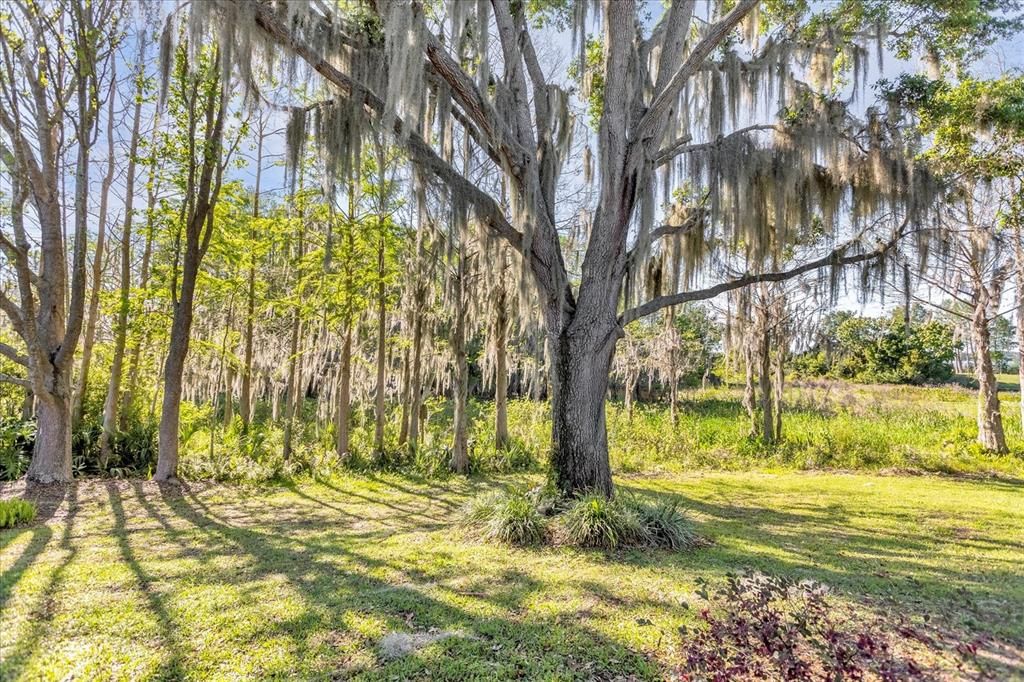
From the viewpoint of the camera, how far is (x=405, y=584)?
3389 millimetres

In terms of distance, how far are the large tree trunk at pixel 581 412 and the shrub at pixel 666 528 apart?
0.44 meters

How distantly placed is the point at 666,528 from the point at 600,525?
61 cm

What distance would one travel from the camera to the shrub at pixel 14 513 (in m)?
4.53

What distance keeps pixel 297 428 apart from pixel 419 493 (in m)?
5.41

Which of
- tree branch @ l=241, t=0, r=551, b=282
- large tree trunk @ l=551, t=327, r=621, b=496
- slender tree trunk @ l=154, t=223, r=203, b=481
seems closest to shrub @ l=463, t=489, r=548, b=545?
large tree trunk @ l=551, t=327, r=621, b=496

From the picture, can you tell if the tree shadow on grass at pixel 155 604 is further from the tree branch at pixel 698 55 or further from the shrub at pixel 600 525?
the tree branch at pixel 698 55

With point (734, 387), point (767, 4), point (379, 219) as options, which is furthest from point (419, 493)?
point (734, 387)

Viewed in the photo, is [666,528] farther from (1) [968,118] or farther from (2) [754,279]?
(1) [968,118]

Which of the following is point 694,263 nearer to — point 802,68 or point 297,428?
point 802,68

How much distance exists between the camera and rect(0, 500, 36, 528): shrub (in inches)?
178

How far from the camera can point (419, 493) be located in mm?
6746

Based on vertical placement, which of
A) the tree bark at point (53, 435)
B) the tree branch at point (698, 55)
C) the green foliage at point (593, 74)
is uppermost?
the green foliage at point (593, 74)

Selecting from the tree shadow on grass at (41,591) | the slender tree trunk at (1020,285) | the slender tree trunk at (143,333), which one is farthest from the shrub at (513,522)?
the slender tree trunk at (1020,285)

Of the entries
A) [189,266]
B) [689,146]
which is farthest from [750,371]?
[189,266]
